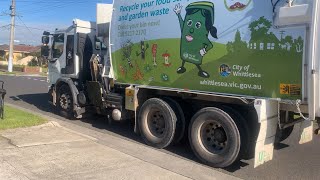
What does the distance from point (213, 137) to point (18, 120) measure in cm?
535

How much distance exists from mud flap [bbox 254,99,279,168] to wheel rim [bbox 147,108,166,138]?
2455mm

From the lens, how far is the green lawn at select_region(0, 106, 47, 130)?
9.39 metres

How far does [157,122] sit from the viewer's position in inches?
335

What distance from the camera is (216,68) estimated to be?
23.0 ft

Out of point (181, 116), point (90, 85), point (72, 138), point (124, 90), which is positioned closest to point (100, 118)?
point (90, 85)

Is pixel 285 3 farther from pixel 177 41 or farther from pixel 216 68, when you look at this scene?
pixel 177 41

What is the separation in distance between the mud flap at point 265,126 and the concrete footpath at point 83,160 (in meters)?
0.64

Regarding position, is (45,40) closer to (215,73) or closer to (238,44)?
(215,73)

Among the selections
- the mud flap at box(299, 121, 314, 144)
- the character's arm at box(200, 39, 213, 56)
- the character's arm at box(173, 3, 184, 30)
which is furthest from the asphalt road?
the character's arm at box(173, 3, 184, 30)

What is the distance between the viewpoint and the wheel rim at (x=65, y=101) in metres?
11.5

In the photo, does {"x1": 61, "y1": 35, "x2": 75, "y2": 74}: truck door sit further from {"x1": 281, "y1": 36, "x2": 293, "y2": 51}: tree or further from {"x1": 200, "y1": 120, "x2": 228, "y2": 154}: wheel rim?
{"x1": 281, "y1": 36, "x2": 293, "y2": 51}: tree

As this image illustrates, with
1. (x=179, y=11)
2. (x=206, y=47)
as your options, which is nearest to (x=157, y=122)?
(x=206, y=47)

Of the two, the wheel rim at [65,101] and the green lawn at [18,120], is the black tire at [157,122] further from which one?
the wheel rim at [65,101]

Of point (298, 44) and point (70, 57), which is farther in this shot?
point (70, 57)
